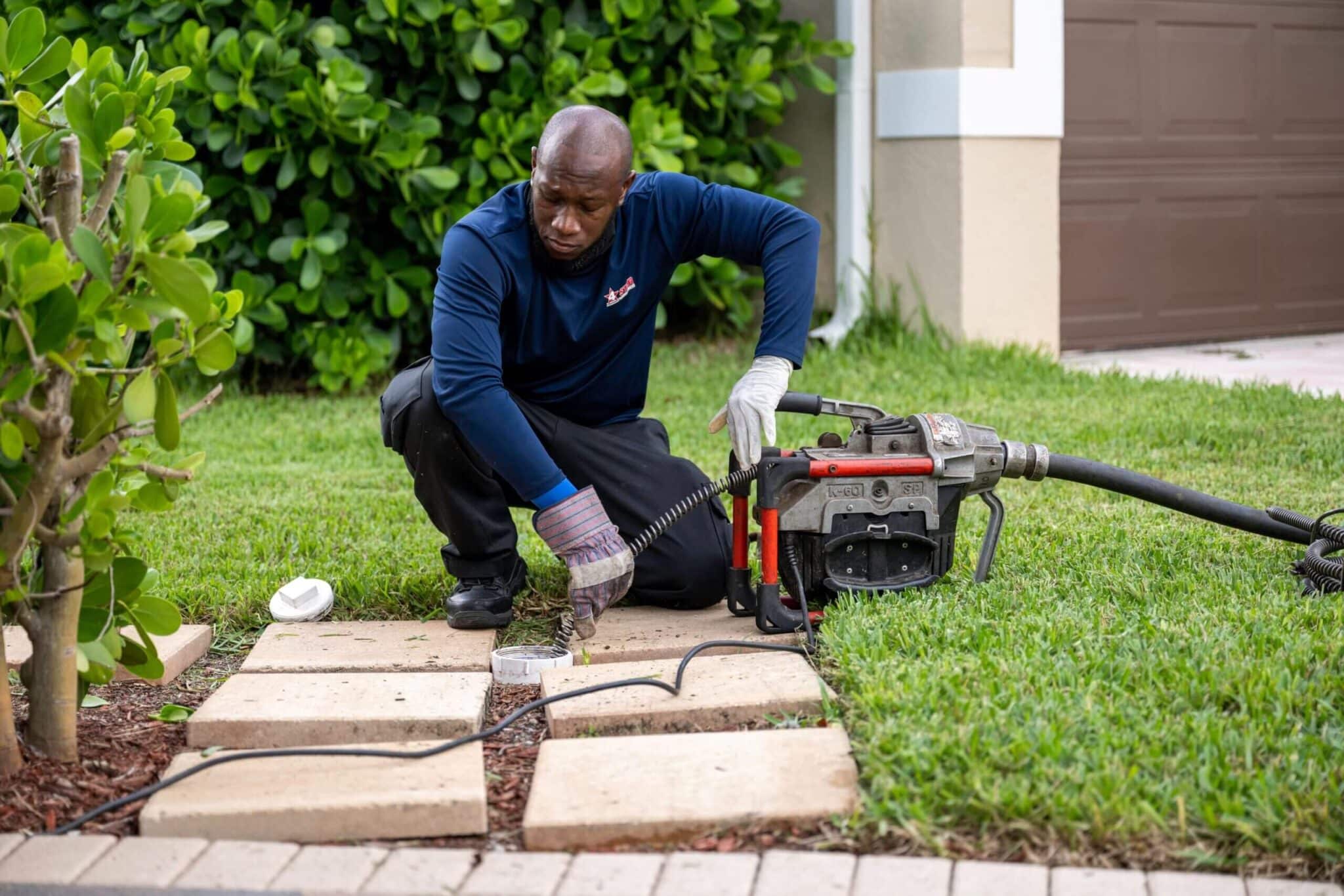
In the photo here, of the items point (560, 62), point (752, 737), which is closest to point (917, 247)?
point (560, 62)

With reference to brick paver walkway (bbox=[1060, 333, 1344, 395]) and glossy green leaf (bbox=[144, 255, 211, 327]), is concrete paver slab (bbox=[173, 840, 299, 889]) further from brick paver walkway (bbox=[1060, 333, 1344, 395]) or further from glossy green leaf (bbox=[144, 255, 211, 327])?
brick paver walkway (bbox=[1060, 333, 1344, 395])

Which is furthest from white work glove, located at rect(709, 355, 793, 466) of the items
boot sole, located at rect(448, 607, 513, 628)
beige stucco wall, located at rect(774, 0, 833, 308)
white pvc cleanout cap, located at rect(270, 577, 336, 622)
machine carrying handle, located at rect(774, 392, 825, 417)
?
beige stucco wall, located at rect(774, 0, 833, 308)

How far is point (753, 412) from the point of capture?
10.8 feet

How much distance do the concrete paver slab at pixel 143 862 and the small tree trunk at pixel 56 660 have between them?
368mm

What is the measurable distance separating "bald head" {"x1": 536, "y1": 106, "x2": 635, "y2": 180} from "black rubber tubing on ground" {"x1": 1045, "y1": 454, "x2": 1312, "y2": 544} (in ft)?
3.93

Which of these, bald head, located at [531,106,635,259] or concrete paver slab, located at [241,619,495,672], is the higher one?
bald head, located at [531,106,635,259]

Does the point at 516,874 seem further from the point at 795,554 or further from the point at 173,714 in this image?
the point at 795,554

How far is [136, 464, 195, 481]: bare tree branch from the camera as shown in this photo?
2.56 metres

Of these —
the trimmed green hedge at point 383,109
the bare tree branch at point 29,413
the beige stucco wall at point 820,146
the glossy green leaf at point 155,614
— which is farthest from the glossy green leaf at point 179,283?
the beige stucco wall at point 820,146

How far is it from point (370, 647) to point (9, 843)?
111 cm

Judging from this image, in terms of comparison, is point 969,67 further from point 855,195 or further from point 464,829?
point 464,829

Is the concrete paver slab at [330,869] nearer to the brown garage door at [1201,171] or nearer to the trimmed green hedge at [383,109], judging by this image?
the trimmed green hedge at [383,109]

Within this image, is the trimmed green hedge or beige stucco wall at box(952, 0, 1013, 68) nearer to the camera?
the trimmed green hedge

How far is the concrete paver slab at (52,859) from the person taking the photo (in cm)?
218
